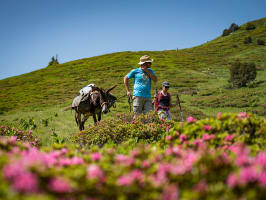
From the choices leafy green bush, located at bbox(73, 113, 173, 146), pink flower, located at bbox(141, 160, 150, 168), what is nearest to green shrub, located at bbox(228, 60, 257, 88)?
leafy green bush, located at bbox(73, 113, 173, 146)

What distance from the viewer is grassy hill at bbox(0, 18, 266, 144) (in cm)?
2362

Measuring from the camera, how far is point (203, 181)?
1913 mm

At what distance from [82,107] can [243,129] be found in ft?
22.3

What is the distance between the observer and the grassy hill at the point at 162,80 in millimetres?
23625

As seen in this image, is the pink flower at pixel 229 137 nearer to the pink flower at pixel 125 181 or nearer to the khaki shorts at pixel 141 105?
the pink flower at pixel 125 181

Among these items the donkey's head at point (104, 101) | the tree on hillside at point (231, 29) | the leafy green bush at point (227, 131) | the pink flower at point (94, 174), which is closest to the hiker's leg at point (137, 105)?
the donkey's head at point (104, 101)

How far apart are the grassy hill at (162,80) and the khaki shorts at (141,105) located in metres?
9.28

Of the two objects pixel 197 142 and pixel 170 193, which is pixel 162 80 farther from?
pixel 170 193

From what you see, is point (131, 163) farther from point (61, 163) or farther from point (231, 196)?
point (231, 196)

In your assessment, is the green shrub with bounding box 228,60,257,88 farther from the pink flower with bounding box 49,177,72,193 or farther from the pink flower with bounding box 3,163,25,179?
the pink flower with bounding box 3,163,25,179

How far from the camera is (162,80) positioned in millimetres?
39000

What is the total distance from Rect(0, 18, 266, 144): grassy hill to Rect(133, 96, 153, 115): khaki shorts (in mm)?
9281

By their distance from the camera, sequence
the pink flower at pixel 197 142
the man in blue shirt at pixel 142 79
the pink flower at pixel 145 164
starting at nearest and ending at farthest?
the pink flower at pixel 145 164 → the pink flower at pixel 197 142 → the man in blue shirt at pixel 142 79

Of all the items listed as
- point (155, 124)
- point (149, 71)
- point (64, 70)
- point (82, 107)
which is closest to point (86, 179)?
point (155, 124)
